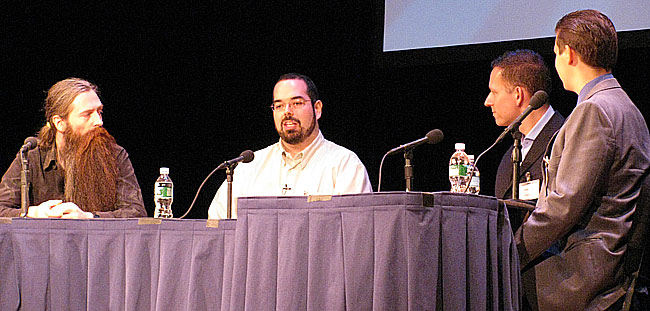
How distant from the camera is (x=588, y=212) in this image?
8.45ft

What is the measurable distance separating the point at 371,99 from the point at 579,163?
2789 millimetres

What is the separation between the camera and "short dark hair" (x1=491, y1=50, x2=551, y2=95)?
3.91 metres

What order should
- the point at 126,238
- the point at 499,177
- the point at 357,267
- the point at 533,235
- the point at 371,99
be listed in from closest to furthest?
the point at 357,267, the point at 533,235, the point at 126,238, the point at 499,177, the point at 371,99

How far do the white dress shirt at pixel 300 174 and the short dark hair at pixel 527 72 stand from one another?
3.17 ft

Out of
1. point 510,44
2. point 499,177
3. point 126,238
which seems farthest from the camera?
point 510,44

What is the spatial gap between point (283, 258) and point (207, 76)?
11.9 ft

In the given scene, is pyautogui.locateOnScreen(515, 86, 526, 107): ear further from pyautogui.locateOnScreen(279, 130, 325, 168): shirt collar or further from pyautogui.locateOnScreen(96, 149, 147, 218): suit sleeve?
pyautogui.locateOnScreen(96, 149, 147, 218): suit sleeve

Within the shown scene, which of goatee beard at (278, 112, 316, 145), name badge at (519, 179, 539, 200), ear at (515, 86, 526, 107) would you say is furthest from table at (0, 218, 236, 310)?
ear at (515, 86, 526, 107)

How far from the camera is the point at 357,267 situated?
2.13 meters

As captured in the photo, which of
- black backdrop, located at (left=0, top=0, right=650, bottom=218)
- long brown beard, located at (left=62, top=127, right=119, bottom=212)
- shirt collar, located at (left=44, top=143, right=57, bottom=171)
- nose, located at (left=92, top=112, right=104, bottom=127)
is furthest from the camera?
black backdrop, located at (left=0, top=0, right=650, bottom=218)

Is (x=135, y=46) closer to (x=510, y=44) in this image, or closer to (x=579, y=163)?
(x=510, y=44)

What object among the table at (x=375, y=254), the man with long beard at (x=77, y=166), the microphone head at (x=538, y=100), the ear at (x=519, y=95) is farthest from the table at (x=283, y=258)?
the ear at (x=519, y=95)

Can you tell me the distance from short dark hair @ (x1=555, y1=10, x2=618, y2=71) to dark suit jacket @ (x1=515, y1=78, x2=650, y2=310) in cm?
24

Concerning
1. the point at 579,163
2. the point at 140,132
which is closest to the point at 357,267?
the point at 579,163
